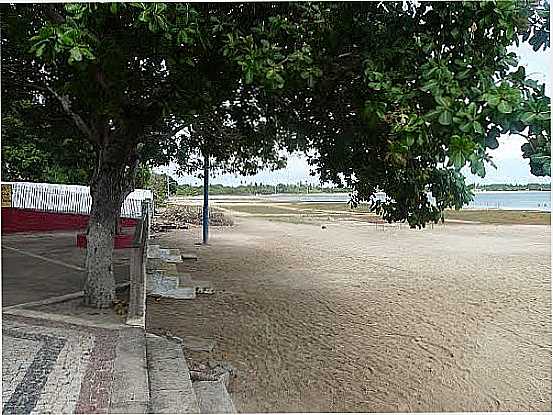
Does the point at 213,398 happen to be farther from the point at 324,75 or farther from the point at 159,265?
the point at 159,265

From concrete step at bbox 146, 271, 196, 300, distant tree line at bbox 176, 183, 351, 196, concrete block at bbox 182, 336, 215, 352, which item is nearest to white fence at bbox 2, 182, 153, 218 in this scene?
distant tree line at bbox 176, 183, 351, 196

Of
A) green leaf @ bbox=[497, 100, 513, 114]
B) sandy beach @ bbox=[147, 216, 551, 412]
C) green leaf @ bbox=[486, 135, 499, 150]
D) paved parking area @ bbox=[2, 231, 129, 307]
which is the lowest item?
sandy beach @ bbox=[147, 216, 551, 412]

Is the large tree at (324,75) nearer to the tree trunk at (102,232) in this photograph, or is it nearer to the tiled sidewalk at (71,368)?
the tree trunk at (102,232)

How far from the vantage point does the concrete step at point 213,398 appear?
2.92m

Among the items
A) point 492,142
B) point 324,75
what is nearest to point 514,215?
point 324,75

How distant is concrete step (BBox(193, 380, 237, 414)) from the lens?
9.59ft

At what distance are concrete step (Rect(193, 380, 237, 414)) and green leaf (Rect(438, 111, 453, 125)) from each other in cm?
178

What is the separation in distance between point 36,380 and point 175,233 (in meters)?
11.2

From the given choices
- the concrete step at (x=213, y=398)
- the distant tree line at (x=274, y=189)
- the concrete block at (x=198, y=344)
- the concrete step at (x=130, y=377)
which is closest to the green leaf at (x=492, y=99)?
the concrete step at (x=130, y=377)

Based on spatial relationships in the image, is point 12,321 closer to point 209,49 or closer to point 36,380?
point 36,380

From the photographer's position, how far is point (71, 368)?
2812 mm

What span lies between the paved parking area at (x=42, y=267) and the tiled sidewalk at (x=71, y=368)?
1047 mm

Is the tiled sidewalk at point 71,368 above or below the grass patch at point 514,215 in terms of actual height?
below

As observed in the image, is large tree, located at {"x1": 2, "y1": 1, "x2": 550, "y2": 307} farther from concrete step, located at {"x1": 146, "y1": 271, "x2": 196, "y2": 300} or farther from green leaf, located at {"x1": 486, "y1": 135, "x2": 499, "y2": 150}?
concrete step, located at {"x1": 146, "y1": 271, "x2": 196, "y2": 300}
